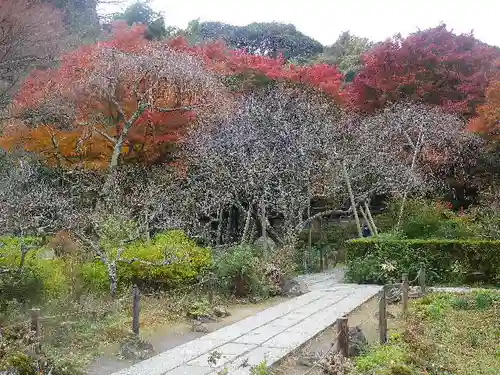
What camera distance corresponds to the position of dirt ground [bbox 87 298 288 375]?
253 inches

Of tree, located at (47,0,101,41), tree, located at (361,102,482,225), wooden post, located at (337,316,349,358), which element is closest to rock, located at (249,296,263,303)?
wooden post, located at (337,316,349,358)

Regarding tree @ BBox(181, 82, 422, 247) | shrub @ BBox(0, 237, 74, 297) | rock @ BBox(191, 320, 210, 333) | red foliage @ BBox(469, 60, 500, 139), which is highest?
red foliage @ BBox(469, 60, 500, 139)

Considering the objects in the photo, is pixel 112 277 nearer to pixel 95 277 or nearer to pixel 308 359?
pixel 95 277

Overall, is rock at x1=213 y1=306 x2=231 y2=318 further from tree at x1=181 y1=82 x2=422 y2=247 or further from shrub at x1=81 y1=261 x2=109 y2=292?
tree at x1=181 y1=82 x2=422 y2=247

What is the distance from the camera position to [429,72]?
19328 mm

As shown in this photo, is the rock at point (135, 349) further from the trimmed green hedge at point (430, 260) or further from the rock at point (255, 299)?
the trimmed green hedge at point (430, 260)

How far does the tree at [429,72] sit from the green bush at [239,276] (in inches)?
407

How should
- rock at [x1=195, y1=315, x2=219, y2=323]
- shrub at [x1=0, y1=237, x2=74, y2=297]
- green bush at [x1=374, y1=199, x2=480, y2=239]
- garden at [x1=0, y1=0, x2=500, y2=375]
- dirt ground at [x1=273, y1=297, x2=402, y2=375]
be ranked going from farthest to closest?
green bush at [x1=374, y1=199, x2=480, y2=239], garden at [x1=0, y1=0, x2=500, y2=375], rock at [x1=195, y1=315, x2=219, y2=323], shrub at [x1=0, y1=237, x2=74, y2=297], dirt ground at [x1=273, y1=297, x2=402, y2=375]

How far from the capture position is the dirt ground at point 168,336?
21.1 ft

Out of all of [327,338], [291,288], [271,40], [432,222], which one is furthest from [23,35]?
[271,40]

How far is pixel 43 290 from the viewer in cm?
853

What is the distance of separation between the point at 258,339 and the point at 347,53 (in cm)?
2337

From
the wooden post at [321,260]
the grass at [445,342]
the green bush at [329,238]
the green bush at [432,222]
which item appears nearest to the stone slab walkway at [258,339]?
the grass at [445,342]

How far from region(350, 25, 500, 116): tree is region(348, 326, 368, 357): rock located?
511 inches
